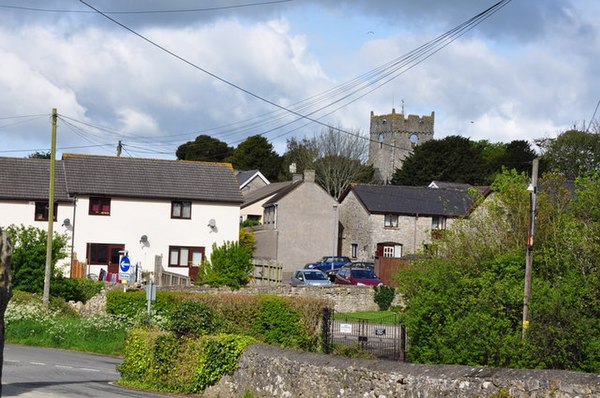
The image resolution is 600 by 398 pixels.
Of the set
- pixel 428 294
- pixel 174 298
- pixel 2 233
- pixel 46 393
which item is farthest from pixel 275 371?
pixel 174 298

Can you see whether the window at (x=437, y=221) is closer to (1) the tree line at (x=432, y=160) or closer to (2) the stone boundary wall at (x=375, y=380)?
(1) the tree line at (x=432, y=160)

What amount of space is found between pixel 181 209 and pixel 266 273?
7556 mm

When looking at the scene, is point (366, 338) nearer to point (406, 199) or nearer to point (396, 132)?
point (406, 199)

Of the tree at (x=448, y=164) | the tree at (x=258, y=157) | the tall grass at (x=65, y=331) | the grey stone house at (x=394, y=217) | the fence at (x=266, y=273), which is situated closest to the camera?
the tall grass at (x=65, y=331)

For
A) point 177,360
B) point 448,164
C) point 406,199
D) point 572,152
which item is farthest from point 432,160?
point 177,360

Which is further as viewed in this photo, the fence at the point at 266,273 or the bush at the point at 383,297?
the fence at the point at 266,273

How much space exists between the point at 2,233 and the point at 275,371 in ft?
26.0

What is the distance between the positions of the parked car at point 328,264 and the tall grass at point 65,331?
2735 centimetres

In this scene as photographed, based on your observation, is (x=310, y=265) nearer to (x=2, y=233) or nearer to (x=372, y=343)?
(x=372, y=343)

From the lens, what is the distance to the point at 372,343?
36469 mm

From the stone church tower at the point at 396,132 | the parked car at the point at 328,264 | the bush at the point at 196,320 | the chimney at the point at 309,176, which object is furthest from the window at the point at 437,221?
the stone church tower at the point at 396,132

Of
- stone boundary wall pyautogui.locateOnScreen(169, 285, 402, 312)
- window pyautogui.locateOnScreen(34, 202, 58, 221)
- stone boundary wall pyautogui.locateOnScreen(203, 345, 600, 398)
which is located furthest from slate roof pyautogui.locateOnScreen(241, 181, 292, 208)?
stone boundary wall pyautogui.locateOnScreen(203, 345, 600, 398)

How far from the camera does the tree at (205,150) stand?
12012 cm

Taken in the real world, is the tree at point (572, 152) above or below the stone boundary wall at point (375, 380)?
above
